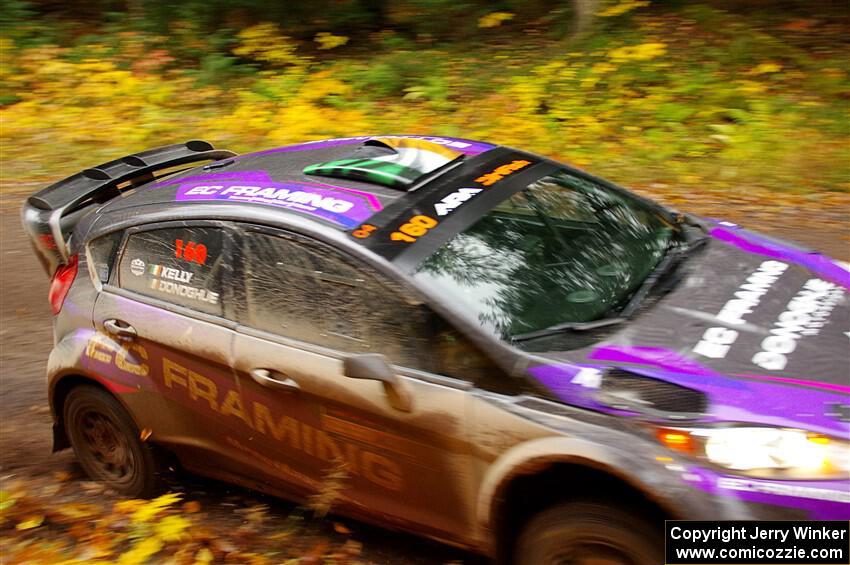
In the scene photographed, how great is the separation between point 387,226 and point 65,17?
11.5 m

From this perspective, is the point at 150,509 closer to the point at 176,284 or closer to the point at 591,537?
the point at 176,284

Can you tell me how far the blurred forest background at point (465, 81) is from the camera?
8594 millimetres

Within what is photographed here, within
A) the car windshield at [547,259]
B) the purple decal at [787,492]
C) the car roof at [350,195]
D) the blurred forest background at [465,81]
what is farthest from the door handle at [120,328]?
the blurred forest background at [465,81]

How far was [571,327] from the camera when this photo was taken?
3301 mm

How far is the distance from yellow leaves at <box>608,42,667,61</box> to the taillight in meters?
7.01

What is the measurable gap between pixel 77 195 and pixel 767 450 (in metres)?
3.88

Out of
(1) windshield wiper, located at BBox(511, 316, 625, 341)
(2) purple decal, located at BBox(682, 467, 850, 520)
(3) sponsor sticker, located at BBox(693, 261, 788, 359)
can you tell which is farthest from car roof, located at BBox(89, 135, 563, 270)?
(2) purple decal, located at BBox(682, 467, 850, 520)

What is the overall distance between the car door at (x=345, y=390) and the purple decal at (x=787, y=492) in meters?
0.87

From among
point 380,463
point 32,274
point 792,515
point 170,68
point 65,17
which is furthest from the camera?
point 65,17

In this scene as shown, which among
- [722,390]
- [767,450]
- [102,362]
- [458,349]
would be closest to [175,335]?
[102,362]

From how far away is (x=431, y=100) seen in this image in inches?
401

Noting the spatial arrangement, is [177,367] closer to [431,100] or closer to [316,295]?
[316,295]

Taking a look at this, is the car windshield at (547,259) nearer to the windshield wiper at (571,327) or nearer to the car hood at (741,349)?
the windshield wiper at (571,327)

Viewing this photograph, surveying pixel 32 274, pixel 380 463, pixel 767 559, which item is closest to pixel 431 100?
pixel 32 274
